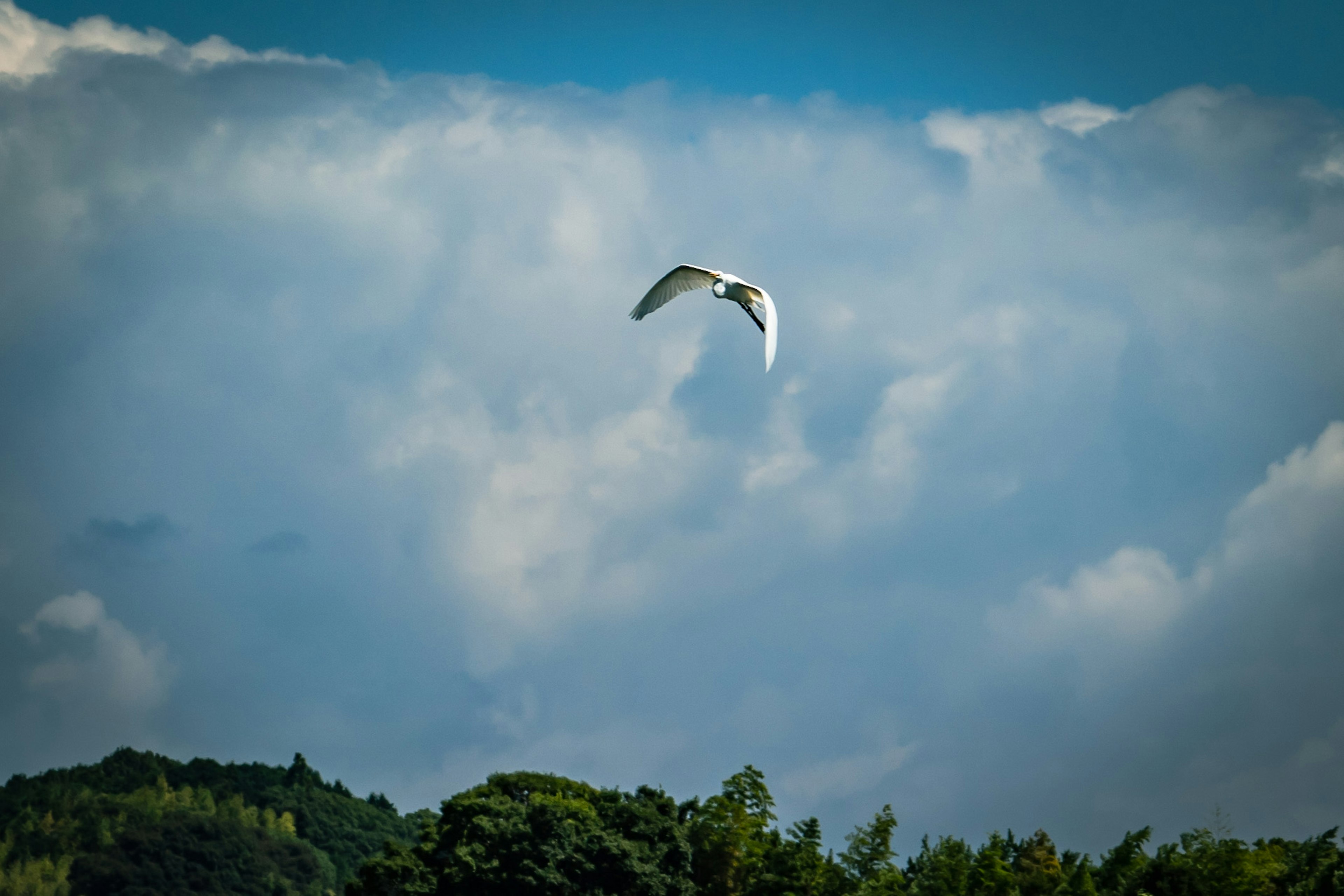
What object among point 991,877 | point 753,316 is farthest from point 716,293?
point 991,877

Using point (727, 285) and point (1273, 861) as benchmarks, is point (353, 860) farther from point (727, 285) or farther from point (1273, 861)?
point (727, 285)

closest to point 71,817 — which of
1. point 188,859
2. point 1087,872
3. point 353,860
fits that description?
point 188,859

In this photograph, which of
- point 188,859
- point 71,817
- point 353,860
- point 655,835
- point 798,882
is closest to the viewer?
point 798,882

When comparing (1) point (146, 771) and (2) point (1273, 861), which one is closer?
(2) point (1273, 861)

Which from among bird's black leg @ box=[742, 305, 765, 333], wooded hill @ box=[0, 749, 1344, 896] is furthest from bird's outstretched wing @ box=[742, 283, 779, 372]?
wooded hill @ box=[0, 749, 1344, 896]

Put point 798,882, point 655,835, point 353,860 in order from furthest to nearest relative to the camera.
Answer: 1. point 353,860
2. point 655,835
3. point 798,882

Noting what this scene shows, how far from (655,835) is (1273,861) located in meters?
29.1

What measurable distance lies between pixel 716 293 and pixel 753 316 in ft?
3.83

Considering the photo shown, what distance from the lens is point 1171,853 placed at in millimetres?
58062

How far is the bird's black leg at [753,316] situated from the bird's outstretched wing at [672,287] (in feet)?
6.94

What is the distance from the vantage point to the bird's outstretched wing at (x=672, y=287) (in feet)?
127

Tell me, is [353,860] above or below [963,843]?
above

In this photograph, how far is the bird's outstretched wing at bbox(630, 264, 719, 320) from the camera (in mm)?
38688

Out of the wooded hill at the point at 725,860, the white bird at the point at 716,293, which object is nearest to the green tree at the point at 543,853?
the wooded hill at the point at 725,860
